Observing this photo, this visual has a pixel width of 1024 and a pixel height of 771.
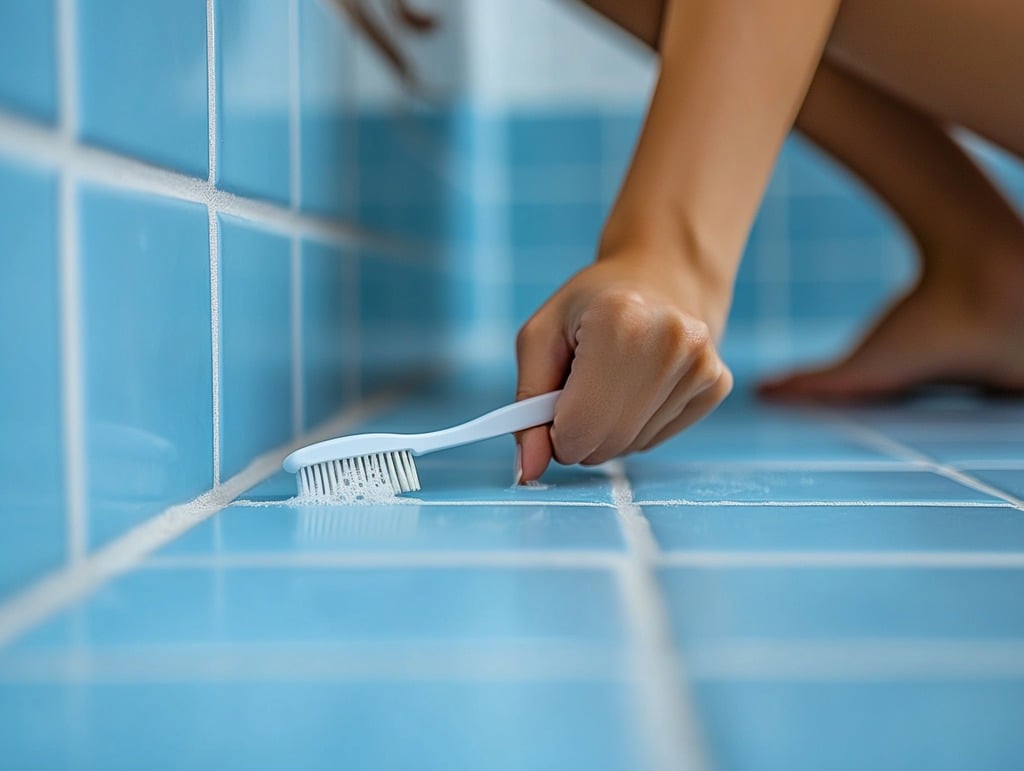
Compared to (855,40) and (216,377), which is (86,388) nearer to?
(216,377)

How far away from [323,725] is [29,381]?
0.14 metres

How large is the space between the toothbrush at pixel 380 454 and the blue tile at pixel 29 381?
0.46 feet

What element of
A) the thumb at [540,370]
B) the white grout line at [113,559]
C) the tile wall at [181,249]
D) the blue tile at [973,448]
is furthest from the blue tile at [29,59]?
the blue tile at [973,448]

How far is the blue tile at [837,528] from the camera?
402 mm

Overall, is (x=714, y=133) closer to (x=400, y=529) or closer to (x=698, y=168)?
(x=698, y=168)

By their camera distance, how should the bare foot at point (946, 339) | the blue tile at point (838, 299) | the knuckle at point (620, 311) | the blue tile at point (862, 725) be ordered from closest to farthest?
the blue tile at point (862, 725), the knuckle at point (620, 311), the bare foot at point (946, 339), the blue tile at point (838, 299)

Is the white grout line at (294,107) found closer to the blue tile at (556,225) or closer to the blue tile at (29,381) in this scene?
the blue tile at (29,381)

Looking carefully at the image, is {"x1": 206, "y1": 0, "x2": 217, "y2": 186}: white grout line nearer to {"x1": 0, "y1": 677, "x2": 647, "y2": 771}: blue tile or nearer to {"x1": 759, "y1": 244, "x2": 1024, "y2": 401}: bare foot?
{"x1": 0, "y1": 677, "x2": 647, "y2": 771}: blue tile

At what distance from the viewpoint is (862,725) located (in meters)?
0.24

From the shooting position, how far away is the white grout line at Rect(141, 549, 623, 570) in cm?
37

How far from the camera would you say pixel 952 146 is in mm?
924

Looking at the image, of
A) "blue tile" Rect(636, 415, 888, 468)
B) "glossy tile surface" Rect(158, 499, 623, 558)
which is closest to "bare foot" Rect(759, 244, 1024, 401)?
"blue tile" Rect(636, 415, 888, 468)

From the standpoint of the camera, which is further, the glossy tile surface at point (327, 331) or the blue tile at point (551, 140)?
the blue tile at point (551, 140)

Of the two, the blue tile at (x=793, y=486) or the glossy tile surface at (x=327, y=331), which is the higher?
the glossy tile surface at (x=327, y=331)
